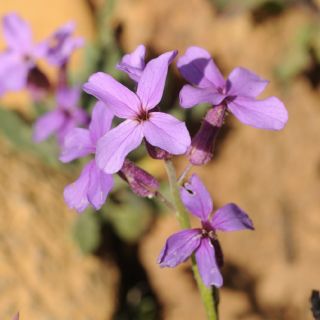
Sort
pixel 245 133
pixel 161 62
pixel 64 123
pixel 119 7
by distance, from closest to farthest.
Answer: pixel 161 62 < pixel 64 123 < pixel 245 133 < pixel 119 7

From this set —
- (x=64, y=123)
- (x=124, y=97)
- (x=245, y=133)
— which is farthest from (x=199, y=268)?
(x=245, y=133)

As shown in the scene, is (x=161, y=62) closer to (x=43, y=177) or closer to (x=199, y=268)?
(x=199, y=268)

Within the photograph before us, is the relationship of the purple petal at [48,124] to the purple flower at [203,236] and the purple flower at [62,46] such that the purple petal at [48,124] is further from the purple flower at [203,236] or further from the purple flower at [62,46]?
the purple flower at [203,236]

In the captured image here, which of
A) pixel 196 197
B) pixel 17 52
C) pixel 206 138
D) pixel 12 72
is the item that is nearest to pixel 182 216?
pixel 196 197

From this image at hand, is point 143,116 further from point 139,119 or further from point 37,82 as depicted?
point 37,82

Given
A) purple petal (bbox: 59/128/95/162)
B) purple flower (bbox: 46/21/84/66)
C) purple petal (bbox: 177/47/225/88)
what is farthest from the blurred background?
purple petal (bbox: 177/47/225/88)

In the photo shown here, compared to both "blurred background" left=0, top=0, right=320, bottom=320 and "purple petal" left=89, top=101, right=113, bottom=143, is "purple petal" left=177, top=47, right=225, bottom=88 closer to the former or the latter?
"purple petal" left=89, top=101, right=113, bottom=143
